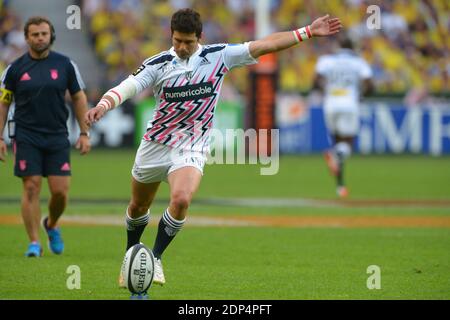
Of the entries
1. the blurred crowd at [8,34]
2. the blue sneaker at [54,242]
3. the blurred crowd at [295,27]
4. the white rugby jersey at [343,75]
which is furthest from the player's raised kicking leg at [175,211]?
the blurred crowd at [295,27]

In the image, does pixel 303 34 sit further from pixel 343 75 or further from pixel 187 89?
pixel 343 75

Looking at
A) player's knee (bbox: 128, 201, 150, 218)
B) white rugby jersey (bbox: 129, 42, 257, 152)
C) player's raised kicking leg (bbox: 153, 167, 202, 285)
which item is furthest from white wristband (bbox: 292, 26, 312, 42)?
player's knee (bbox: 128, 201, 150, 218)

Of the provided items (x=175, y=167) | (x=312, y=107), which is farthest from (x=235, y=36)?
(x=175, y=167)

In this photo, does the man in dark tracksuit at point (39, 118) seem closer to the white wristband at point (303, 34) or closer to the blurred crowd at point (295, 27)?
the white wristband at point (303, 34)

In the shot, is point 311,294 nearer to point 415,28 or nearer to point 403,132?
point 403,132

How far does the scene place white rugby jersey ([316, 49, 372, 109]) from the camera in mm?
18141

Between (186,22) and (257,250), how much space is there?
145 inches

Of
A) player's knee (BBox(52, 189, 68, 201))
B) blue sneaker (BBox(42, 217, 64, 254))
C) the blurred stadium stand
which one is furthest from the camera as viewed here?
the blurred stadium stand

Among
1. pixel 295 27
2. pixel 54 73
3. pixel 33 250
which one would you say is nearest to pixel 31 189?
pixel 33 250

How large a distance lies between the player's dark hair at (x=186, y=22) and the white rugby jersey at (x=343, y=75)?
10.0 meters

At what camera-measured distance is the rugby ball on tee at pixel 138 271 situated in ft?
24.7

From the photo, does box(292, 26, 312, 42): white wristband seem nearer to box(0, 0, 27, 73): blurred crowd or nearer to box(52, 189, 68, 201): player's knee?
box(52, 189, 68, 201): player's knee

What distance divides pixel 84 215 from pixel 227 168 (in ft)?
36.0

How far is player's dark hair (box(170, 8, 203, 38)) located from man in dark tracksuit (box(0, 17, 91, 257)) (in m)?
2.24
